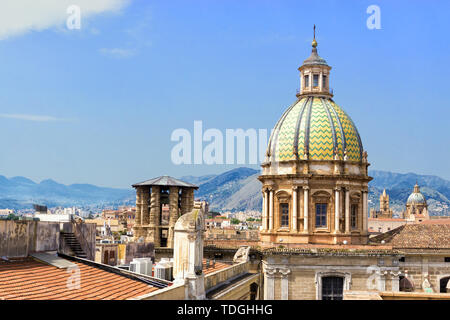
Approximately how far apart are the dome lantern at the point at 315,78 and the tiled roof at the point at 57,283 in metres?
29.6

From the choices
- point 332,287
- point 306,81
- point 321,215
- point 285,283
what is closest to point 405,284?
point 332,287

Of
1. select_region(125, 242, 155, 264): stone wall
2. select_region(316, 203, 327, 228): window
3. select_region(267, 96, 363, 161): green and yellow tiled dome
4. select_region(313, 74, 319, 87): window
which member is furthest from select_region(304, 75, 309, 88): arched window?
select_region(125, 242, 155, 264): stone wall

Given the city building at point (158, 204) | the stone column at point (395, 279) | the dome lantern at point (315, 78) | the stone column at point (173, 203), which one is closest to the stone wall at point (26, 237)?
the stone column at point (173, 203)

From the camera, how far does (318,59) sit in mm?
45781

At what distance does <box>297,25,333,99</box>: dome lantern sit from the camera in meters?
45.0

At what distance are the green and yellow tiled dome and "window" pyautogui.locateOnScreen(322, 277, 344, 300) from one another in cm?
911

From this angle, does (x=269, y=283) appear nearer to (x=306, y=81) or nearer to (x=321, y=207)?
(x=321, y=207)

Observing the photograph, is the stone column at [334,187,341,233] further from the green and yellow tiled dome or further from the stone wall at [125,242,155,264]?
the stone wall at [125,242,155,264]

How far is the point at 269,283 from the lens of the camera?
38500 mm

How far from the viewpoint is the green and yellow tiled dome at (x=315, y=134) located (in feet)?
138

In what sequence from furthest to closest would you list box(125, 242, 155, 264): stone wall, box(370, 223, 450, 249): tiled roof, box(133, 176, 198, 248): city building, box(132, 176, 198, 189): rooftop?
box(133, 176, 198, 248): city building
box(132, 176, 198, 189): rooftop
box(370, 223, 450, 249): tiled roof
box(125, 242, 155, 264): stone wall
